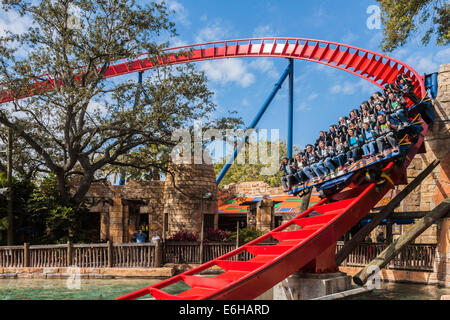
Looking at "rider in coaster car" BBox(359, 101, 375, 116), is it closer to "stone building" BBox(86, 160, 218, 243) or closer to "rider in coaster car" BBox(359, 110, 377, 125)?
"rider in coaster car" BBox(359, 110, 377, 125)

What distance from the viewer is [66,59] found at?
15.3m

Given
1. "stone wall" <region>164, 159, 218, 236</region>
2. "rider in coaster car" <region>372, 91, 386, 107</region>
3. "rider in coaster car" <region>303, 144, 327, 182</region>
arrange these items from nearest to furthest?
"rider in coaster car" <region>372, 91, 386, 107</region> < "rider in coaster car" <region>303, 144, 327, 182</region> < "stone wall" <region>164, 159, 218, 236</region>

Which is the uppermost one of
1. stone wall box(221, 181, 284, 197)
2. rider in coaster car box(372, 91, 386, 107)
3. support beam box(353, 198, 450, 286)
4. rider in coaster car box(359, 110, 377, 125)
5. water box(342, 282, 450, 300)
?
rider in coaster car box(372, 91, 386, 107)

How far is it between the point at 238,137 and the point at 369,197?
10.4 metres

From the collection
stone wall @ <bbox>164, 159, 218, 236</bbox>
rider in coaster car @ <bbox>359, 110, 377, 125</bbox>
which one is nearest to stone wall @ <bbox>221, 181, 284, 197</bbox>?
stone wall @ <bbox>164, 159, 218, 236</bbox>

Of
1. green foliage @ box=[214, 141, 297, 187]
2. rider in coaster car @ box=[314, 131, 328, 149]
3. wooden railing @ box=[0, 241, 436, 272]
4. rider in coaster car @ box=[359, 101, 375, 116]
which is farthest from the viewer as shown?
green foliage @ box=[214, 141, 297, 187]

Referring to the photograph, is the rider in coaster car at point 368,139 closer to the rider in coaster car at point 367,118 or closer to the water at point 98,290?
the rider in coaster car at point 367,118

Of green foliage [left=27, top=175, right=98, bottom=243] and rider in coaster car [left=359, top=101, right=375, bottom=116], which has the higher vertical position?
rider in coaster car [left=359, top=101, right=375, bottom=116]

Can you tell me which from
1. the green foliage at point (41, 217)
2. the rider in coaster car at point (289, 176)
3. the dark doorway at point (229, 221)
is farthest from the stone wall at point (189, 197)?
the rider in coaster car at point (289, 176)

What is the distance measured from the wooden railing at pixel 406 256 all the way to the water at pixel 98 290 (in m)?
0.57

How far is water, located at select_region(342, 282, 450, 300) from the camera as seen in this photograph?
30.3 feet

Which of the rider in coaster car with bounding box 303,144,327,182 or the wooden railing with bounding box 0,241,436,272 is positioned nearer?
the rider in coaster car with bounding box 303,144,327,182

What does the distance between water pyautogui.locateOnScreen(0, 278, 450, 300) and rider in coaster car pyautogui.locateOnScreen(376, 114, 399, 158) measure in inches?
131

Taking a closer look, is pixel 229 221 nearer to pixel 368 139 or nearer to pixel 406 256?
pixel 406 256
